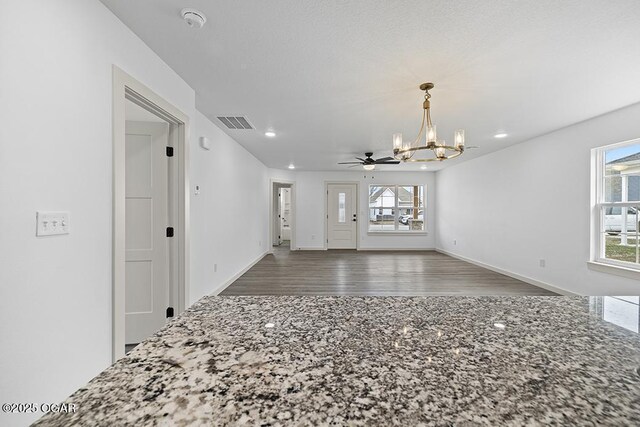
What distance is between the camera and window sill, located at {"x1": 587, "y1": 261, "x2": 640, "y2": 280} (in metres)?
3.11

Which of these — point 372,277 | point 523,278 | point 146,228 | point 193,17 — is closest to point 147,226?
point 146,228

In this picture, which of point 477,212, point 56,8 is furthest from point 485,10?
point 477,212

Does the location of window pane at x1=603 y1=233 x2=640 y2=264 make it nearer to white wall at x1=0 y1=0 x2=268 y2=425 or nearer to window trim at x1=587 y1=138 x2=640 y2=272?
window trim at x1=587 y1=138 x2=640 y2=272

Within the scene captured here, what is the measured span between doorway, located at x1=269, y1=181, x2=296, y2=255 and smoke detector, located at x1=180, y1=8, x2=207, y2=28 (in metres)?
5.89

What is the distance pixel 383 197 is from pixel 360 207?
2.57ft

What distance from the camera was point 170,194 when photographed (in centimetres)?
258

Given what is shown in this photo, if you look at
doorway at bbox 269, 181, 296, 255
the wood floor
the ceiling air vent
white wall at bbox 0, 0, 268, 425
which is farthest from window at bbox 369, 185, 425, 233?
white wall at bbox 0, 0, 268, 425

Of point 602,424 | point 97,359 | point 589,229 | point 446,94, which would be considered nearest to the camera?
point 602,424

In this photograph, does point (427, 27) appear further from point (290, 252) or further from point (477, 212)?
point (290, 252)

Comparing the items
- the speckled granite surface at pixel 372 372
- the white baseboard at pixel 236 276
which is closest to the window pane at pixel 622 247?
the speckled granite surface at pixel 372 372

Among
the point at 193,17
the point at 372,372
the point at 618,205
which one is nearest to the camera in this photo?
the point at 372,372

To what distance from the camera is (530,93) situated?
279 centimetres

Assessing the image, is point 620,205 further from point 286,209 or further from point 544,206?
point 286,209

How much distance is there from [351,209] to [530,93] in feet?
18.9
